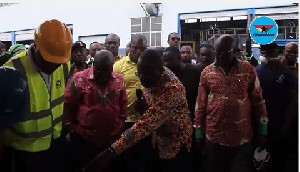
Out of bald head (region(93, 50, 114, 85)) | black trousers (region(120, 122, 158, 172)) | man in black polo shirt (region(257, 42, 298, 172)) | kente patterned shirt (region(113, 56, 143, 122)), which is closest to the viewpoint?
bald head (region(93, 50, 114, 85))

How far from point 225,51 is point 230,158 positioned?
3.07 feet

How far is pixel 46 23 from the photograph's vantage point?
2.34 meters

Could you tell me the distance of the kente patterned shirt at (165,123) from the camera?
8.47 feet

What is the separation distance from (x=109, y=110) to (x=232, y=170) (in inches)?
47.1

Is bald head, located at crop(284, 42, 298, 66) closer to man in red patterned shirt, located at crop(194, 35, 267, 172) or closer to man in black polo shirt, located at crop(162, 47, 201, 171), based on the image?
man in black polo shirt, located at crop(162, 47, 201, 171)

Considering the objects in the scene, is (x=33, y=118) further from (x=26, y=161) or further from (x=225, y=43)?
(x=225, y=43)

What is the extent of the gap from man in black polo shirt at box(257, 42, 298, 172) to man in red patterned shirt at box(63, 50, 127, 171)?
1531mm

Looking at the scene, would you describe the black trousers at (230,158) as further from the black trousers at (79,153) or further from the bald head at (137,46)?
the bald head at (137,46)

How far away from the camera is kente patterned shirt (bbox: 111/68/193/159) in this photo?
2.58 meters

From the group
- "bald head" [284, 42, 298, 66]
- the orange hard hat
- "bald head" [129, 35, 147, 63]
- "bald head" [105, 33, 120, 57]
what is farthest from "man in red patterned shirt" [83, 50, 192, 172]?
"bald head" [105, 33, 120, 57]

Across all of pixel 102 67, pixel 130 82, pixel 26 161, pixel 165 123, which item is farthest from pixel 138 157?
pixel 26 161

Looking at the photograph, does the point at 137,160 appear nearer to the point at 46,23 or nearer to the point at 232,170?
the point at 232,170

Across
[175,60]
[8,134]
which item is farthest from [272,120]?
[8,134]

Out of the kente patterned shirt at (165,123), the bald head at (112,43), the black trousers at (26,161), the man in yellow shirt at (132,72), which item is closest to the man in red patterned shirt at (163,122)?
the kente patterned shirt at (165,123)
